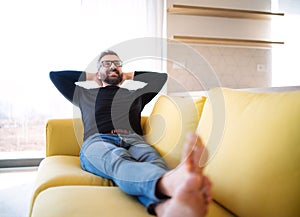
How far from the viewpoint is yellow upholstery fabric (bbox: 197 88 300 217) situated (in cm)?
85

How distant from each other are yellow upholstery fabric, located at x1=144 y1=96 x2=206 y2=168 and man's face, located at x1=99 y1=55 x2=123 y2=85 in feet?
1.36

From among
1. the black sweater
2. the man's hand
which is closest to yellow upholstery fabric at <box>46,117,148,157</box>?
the black sweater

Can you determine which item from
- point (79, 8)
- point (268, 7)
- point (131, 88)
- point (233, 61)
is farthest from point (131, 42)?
point (268, 7)

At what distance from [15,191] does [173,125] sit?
1.40 meters

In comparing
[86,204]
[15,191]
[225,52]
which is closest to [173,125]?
[86,204]

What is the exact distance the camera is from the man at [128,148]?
77 centimetres

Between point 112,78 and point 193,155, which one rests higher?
point 112,78

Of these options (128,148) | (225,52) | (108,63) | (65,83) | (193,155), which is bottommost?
(128,148)

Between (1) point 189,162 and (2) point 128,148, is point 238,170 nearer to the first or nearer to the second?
(1) point 189,162

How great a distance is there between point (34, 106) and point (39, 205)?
1.95m

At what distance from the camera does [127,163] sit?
117 centimetres

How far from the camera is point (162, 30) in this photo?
9.53 feet

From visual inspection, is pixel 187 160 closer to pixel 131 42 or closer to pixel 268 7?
pixel 131 42

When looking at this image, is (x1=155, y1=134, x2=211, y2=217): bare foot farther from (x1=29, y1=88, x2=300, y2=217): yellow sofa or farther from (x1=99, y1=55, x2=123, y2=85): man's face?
(x1=99, y1=55, x2=123, y2=85): man's face
